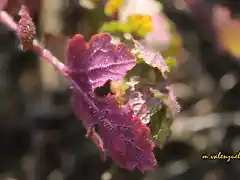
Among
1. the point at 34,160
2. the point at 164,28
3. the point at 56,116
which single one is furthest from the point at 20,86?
the point at 164,28

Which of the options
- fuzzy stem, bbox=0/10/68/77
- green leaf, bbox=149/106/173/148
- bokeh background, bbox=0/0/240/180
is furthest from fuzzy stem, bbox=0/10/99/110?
bokeh background, bbox=0/0/240/180

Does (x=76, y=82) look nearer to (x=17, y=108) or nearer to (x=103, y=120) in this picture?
(x=103, y=120)

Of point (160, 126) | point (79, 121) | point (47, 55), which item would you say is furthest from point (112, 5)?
point (79, 121)

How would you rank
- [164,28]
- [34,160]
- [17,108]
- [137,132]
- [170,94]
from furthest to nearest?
[17,108] < [34,160] < [164,28] < [170,94] < [137,132]

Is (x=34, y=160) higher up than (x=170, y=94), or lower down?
lower down

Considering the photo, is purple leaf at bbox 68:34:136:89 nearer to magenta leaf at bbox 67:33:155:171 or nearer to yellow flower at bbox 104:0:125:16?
magenta leaf at bbox 67:33:155:171

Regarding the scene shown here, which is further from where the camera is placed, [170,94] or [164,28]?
[164,28]
